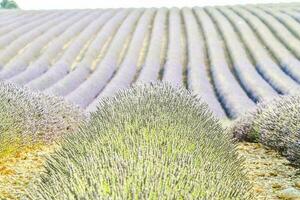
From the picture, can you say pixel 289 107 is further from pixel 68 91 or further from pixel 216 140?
pixel 68 91

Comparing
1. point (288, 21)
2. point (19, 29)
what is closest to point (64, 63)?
point (19, 29)

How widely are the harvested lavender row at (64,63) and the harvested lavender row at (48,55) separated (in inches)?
13.5

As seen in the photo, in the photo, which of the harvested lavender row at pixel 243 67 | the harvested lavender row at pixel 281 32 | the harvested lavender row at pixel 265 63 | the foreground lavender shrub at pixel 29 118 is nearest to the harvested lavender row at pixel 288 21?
the harvested lavender row at pixel 281 32

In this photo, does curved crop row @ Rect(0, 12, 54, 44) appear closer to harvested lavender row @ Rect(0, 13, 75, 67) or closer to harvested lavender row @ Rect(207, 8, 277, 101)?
harvested lavender row @ Rect(0, 13, 75, 67)

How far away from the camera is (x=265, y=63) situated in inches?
870

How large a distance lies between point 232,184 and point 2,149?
5.30m

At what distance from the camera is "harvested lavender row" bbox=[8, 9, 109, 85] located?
20.1m

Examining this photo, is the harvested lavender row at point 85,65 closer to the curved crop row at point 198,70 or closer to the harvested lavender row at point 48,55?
the harvested lavender row at point 48,55

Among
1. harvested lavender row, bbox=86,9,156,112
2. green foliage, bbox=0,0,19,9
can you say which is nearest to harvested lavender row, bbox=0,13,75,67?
harvested lavender row, bbox=86,9,156,112

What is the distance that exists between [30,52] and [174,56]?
544cm

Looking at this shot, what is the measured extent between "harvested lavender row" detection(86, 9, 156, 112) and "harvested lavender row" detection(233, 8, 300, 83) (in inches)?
196

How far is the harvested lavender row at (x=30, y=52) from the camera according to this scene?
69.5 feet

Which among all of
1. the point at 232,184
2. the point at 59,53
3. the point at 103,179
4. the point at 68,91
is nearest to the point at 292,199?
the point at 232,184

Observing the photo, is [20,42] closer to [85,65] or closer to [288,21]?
[85,65]
